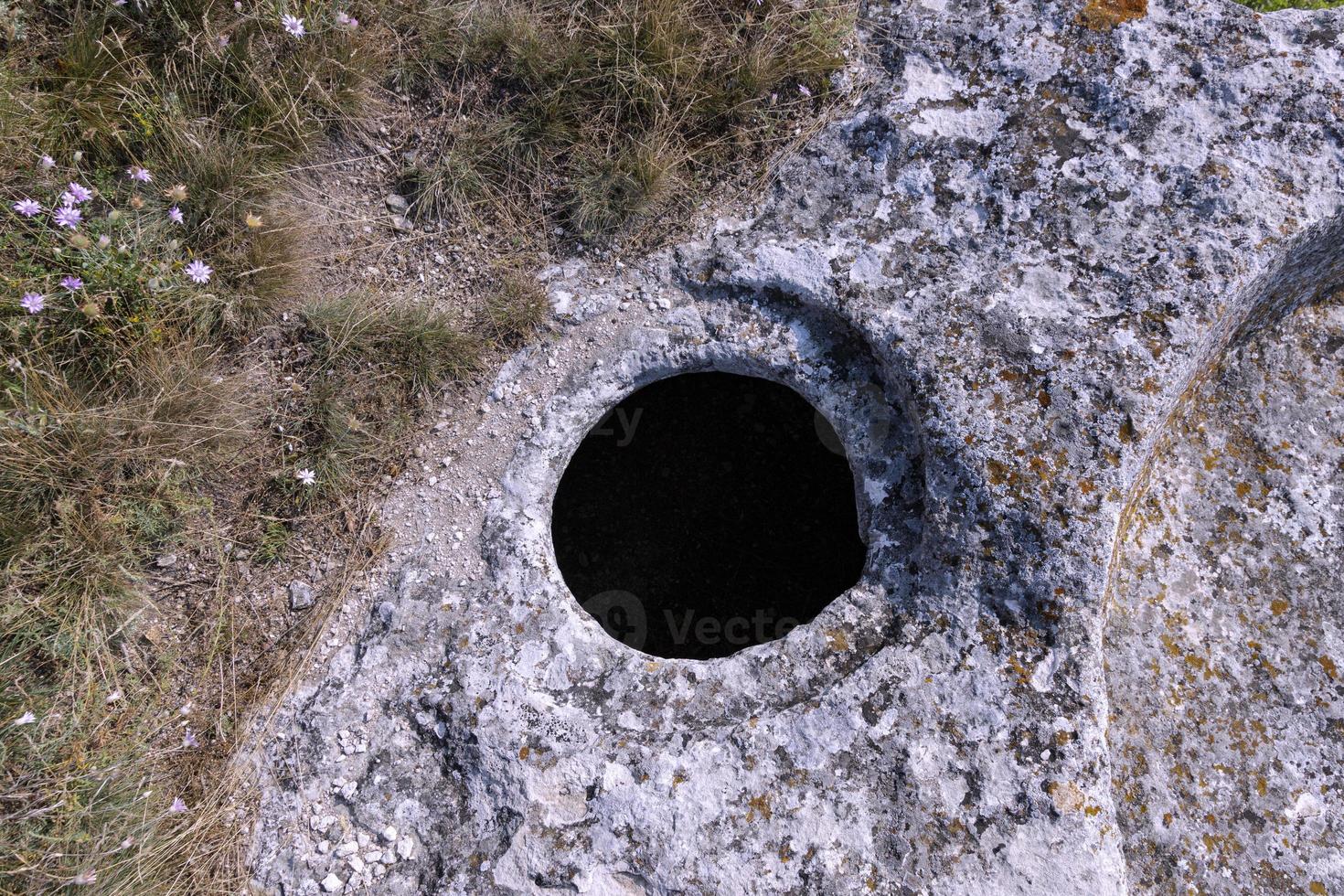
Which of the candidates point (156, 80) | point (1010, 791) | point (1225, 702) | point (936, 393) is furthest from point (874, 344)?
point (156, 80)

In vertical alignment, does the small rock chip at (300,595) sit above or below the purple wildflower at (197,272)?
below

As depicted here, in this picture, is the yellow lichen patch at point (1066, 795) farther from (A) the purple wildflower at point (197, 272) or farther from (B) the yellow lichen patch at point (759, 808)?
(A) the purple wildflower at point (197, 272)

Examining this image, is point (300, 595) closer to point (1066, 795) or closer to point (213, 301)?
point (213, 301)

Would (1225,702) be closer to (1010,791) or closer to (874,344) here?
(1010,791)

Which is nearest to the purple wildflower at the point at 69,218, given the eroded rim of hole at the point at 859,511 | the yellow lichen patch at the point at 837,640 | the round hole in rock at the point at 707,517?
the eroded rim of hole at the point at 859,511

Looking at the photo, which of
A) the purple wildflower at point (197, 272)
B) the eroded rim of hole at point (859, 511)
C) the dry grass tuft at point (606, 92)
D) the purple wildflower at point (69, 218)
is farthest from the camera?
the dry grass tuft at point (606, 92)

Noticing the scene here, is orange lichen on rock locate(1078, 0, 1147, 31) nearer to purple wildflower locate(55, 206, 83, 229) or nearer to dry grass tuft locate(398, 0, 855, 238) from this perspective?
dry grass tuft locate(398, 0, 855, 238)

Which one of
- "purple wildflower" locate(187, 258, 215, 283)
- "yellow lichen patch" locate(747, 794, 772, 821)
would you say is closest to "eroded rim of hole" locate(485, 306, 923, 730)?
"yellow lichen patch" locate(747, 794, 772, 821)
